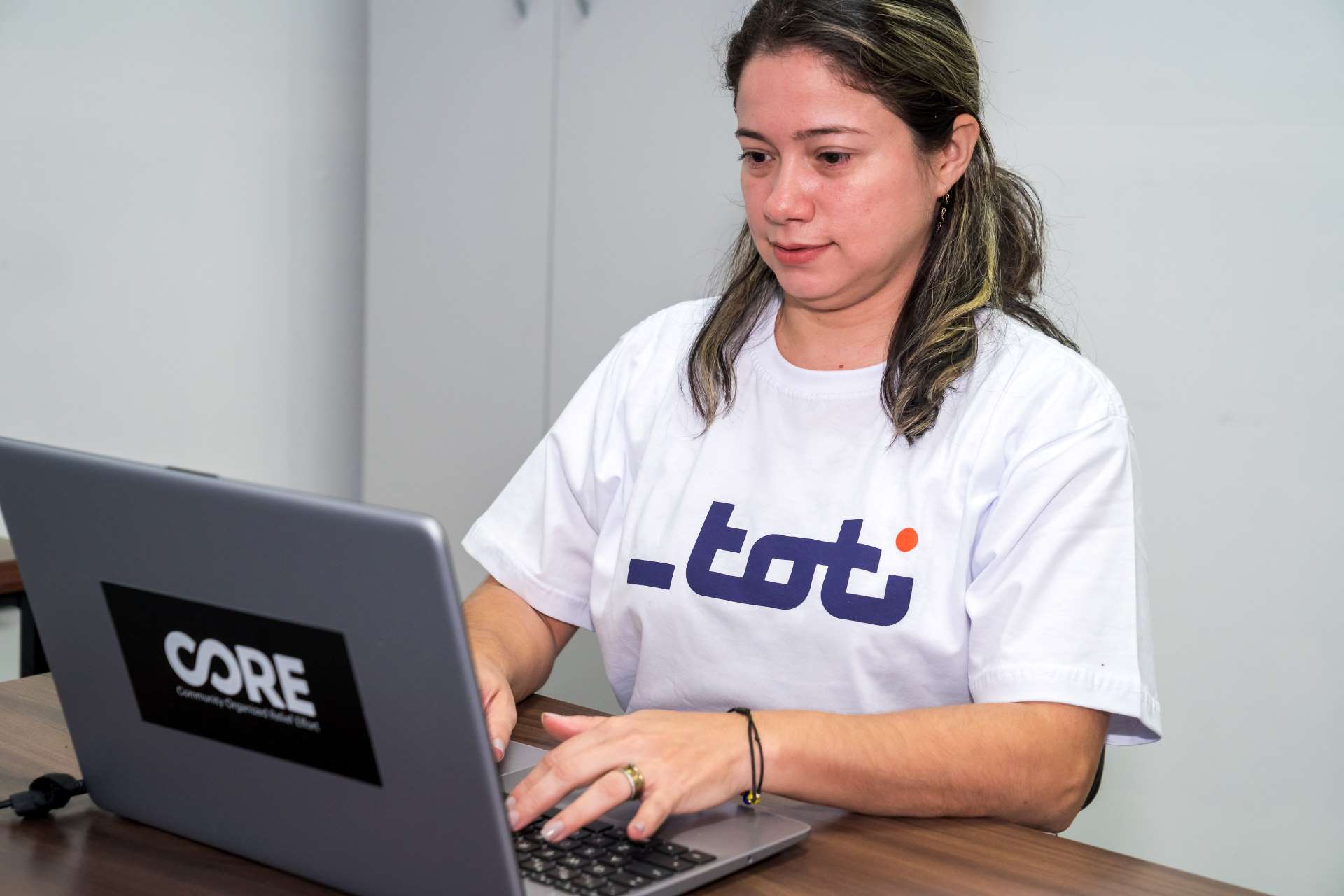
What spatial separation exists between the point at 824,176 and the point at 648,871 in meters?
0.73

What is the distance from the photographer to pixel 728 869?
820 mm

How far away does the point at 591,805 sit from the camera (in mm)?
808

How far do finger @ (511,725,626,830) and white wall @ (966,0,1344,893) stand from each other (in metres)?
1.50

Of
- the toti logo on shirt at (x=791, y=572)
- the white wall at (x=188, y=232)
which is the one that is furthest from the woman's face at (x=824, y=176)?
the white wall at (x=188, y=232)

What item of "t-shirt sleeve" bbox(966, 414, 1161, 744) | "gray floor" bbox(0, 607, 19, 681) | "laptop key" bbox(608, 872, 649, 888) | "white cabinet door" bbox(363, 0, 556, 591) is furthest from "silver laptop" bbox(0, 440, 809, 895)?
"white cabinet door" bbox(363, 0, 556, 591)

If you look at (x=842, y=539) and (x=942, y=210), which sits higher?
(x=942, y=210)

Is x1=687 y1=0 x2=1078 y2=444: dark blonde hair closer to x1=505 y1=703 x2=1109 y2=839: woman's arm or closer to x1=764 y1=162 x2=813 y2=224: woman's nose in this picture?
x1=764 y1=162 x2=813 y2=224: woman's nose

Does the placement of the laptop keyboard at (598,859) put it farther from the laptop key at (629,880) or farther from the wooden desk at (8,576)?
the wooden desk at (8,576)

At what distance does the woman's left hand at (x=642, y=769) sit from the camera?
82cm

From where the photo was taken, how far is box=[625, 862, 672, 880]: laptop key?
778 millimetres

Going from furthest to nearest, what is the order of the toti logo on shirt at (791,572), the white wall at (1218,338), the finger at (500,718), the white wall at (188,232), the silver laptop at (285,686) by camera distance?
the white wall at (188,232), the white wall at (1218,338), the toti logo on shirt at (791,572), the finger at (500,718), the silver laptop at (285,686)

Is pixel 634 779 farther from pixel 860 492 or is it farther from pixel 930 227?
pixel 930 227

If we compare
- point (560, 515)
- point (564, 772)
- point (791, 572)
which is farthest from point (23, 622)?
point (564, 772)

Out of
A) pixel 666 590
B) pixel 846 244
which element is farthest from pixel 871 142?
pixel 666 590
